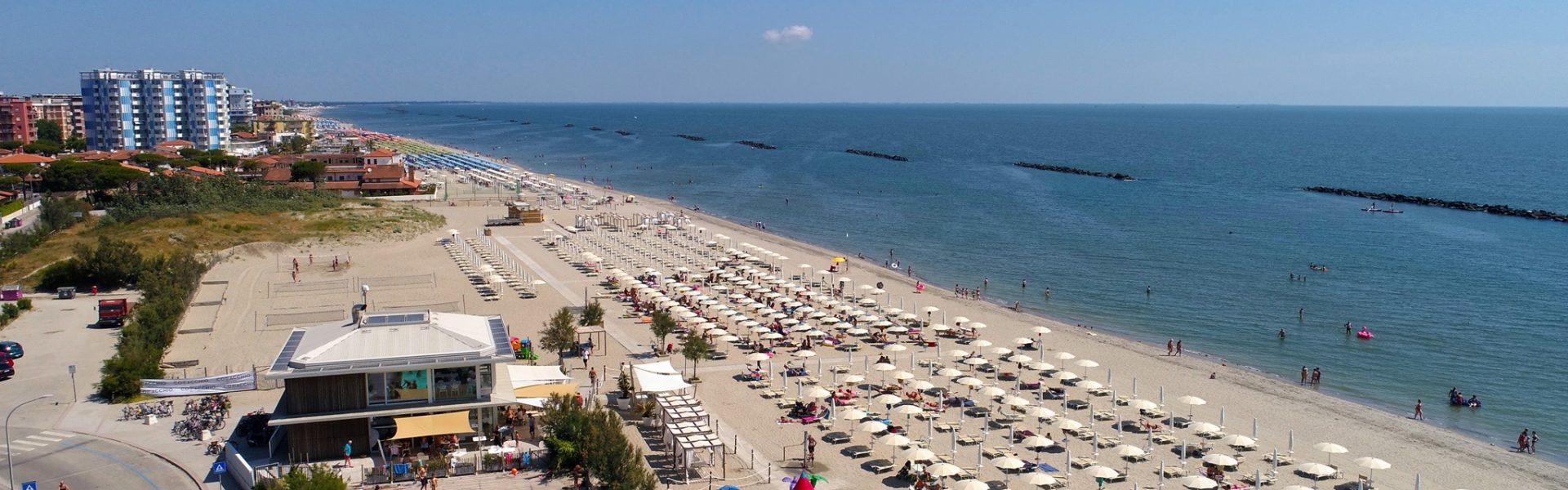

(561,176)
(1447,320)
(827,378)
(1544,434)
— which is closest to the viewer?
(1544,434)

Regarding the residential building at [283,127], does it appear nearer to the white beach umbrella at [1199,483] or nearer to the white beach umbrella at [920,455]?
the white beach umbrella at [920,455]

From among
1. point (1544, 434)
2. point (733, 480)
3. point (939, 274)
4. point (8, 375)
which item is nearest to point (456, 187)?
point (939, 274)

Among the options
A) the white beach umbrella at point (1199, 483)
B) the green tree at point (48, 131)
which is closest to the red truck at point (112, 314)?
the white beach umbrella at point (1199, 483)

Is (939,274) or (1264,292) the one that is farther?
(939,274)

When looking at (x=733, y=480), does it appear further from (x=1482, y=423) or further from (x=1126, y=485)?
(x=1482, y=423)

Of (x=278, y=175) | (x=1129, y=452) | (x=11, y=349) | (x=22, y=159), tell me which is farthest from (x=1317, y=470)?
(x=22, y=159)

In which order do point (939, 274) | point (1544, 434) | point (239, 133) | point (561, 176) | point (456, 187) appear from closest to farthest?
point (1544, 434)
point (939, 274)
point (456, 187)
point (561, 176)
point (239, 133)

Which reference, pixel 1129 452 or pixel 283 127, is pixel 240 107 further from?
pixel 1129 452
